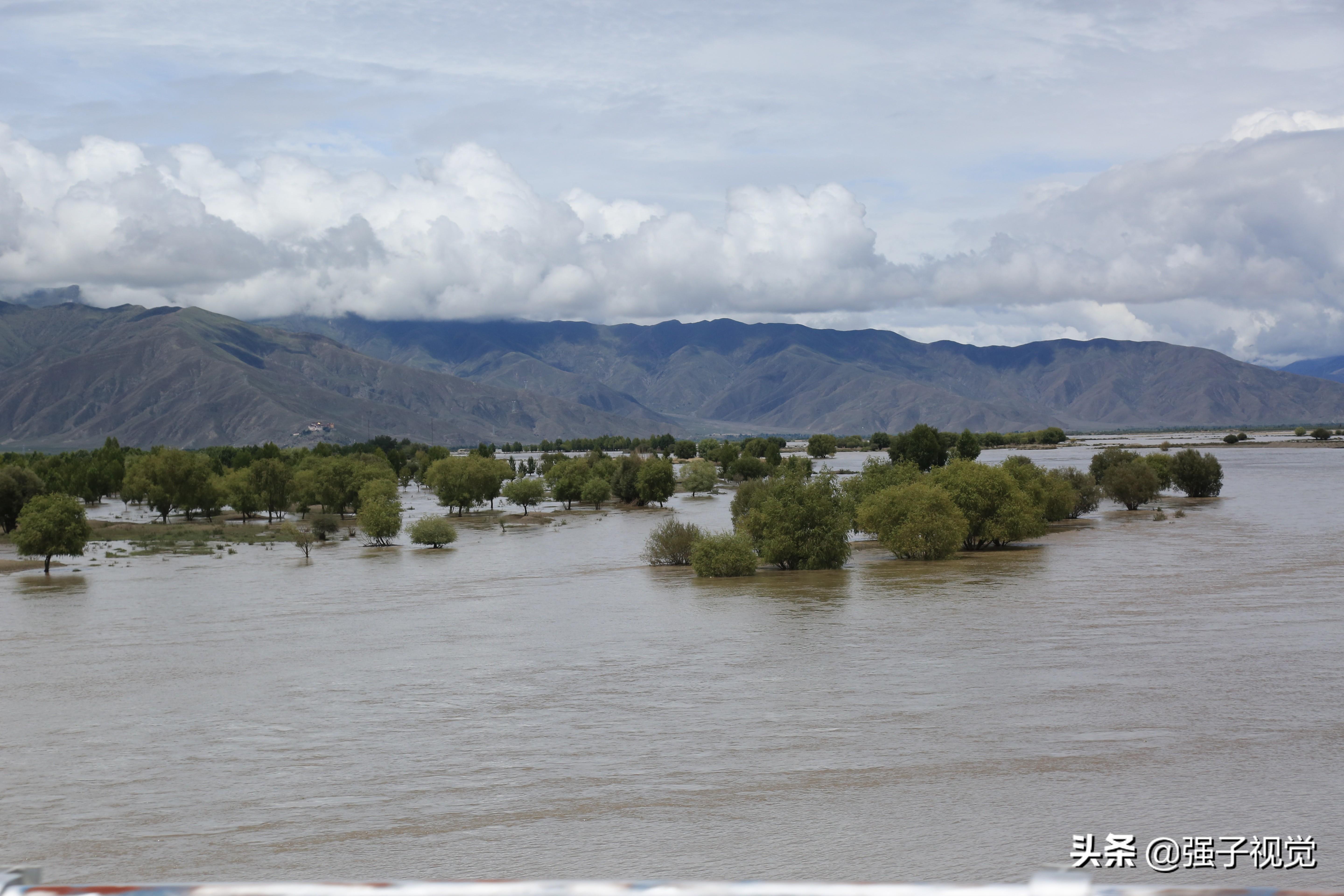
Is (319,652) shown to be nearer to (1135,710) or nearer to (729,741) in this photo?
(729,741)

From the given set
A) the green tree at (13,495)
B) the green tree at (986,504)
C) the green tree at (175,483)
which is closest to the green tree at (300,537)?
the green tree at (175,483)

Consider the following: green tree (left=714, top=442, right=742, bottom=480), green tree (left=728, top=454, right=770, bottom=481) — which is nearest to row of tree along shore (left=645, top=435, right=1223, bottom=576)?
green tree (left=728, top=454, right=770, bottom=481)

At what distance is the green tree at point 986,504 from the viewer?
68.3m

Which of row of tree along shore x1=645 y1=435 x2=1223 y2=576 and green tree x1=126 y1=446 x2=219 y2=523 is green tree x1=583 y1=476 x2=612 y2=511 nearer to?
green tree x1=126 y1=446 x2=219 y2=523

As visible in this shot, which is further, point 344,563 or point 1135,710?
point 344,563

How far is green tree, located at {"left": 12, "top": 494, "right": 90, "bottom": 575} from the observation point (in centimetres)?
7012

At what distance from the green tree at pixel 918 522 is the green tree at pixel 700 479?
75854mm

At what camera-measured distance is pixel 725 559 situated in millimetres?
59031

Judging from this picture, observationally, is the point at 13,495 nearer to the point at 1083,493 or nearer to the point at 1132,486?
the point at 1083,493

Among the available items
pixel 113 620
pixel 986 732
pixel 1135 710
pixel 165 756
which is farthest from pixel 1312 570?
pixel 113 620

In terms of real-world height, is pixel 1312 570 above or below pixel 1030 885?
below

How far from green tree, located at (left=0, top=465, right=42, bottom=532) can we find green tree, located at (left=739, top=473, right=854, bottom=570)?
7030 cm

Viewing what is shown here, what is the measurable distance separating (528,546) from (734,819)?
64.1 meters

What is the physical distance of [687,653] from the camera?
36.7m
